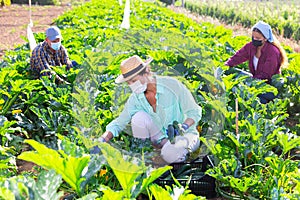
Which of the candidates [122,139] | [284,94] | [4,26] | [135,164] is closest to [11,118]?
[122,139]

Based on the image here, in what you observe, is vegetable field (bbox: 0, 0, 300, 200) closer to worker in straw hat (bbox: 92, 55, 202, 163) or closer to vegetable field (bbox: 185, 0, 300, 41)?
worker in straw hat (bbox: 92, 55, 202, 163)

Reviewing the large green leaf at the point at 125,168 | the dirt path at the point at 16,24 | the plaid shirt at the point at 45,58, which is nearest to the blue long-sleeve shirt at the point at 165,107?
the large green leaf at the point at 125,168

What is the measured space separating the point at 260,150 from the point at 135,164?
1.21m

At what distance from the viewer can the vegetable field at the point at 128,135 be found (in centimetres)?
309

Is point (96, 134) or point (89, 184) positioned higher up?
Answer: point (96, 134)

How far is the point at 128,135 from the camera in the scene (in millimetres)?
4277

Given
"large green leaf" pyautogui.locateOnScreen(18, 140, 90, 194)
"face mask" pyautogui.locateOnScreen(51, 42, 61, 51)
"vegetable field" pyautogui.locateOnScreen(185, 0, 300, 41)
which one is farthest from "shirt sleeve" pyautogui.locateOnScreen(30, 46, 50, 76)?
"vegetable field" pyautogui.locateOnScreen(185, 0, 300, 41)

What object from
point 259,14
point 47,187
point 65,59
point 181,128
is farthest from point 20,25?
point 47,187

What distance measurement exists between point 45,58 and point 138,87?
2718 mm

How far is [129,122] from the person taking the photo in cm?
417

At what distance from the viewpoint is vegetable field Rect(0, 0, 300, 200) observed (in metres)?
3.09

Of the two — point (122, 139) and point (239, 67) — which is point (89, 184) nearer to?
point (122, 139)

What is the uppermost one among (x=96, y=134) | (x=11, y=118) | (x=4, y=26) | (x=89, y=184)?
(x=96, y=134)

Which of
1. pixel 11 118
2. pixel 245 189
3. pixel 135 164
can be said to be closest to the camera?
pixel 135 164
